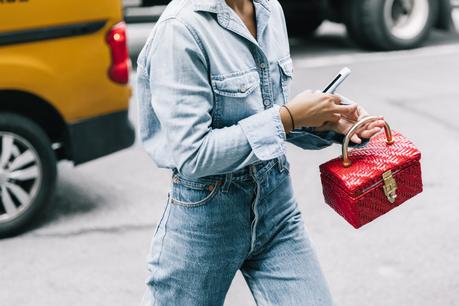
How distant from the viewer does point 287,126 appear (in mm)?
2219

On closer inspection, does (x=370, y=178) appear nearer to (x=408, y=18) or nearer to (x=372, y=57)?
(x=372, y=57)

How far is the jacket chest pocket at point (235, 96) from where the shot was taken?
2.19 meters

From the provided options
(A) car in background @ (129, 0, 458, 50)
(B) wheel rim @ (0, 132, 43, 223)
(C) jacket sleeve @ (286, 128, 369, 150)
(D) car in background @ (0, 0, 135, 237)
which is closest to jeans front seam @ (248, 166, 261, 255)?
(C) jacket sleeve @ (286, 128, 369, 150)

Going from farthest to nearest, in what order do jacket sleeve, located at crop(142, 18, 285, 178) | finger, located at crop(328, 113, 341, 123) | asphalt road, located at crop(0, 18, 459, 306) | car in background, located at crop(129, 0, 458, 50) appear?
car in background, located at crop(129, 0, 458, 50) < asphalt road, located at crop(0, 18, 459, 306) < finger, located at crop(328, 113, 341, 123) < jacket sleeve, located at crop(142, 18, 285, 178)

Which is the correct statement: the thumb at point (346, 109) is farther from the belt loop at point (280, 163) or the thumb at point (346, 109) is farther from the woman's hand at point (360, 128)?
the belt loop at point (280, 163)

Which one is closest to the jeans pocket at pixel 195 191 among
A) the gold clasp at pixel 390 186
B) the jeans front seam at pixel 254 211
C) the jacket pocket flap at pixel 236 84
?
the jeans front seam at pixel 254 211

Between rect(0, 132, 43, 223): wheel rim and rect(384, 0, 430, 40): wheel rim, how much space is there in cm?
651

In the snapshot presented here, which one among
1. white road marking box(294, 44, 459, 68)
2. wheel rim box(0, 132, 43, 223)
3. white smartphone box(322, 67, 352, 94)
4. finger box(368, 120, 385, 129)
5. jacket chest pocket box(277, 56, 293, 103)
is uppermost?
jacket chest pocket box(277, 56, 293, 103)

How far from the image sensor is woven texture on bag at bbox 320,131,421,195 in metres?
2.41

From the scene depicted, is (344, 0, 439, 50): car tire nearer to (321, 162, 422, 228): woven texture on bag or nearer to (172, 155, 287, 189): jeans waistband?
(321, 162, 422, 228): woven texture on bag

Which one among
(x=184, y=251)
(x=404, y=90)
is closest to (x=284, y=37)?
(x=184, y=251)

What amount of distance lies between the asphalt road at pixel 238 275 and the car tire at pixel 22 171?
5.4 inches

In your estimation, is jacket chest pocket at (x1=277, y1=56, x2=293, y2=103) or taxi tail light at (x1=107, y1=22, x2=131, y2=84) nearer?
jacket chest pocket at (x1=277, y1=56, x2=293, y2=103)

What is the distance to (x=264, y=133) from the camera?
218 cm
